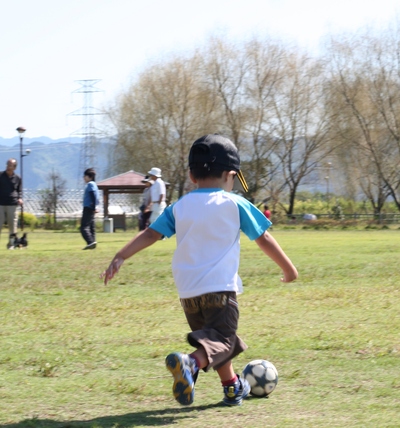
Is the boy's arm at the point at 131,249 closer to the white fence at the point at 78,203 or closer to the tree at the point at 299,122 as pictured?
the tree at the point at 299,122

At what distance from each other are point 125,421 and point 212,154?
1448 mm

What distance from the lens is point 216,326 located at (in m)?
4.31

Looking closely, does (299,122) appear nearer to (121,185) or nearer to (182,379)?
(121,185)

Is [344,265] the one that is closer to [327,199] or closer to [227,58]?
[227,58]

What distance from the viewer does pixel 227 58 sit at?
5531 cm

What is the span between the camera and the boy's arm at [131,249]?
4391 mm

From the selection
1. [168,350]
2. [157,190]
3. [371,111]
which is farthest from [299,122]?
[168,350]

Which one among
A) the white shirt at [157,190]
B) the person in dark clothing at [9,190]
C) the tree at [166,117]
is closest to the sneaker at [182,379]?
the person in dark clothing at [9,190]

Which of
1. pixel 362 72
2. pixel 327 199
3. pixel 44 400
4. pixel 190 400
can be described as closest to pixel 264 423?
pixel 190 400

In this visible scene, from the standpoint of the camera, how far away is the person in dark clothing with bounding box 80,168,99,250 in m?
17.5

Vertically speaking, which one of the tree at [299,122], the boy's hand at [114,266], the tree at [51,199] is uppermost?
the tree at [299,122]

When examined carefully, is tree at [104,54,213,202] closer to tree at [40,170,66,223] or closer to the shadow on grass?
tree at [40,170,66,223]

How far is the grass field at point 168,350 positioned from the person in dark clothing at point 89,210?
5.82 meters

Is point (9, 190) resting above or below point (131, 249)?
above
